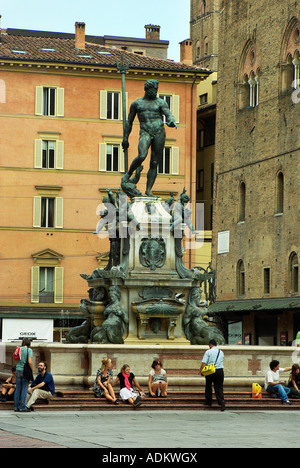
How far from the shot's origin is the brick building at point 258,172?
183 ft

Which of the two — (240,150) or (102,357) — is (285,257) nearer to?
(240,150)

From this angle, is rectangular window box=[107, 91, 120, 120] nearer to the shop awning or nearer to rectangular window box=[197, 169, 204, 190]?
the shop awning

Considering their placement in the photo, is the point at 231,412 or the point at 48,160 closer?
the point at 231,412

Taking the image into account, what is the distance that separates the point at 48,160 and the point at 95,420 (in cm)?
4127

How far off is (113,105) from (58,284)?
991 cm

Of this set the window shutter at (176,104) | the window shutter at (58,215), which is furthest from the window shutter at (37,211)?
the window shutter at (176,104)

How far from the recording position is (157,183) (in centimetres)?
5928

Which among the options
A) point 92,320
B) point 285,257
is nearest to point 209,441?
point 92,320

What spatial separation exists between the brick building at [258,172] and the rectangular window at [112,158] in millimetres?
7322

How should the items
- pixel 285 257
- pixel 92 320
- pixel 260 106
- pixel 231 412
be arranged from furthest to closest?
pixel 260 106, pixel 285 257, pixel 92 320, pixel 231 412

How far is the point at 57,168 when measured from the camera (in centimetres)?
5878

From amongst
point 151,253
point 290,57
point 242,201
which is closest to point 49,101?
point 242,201

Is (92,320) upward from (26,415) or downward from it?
upward

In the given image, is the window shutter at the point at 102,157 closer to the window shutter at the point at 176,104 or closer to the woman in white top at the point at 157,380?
the window shutter at the point at 176,104
